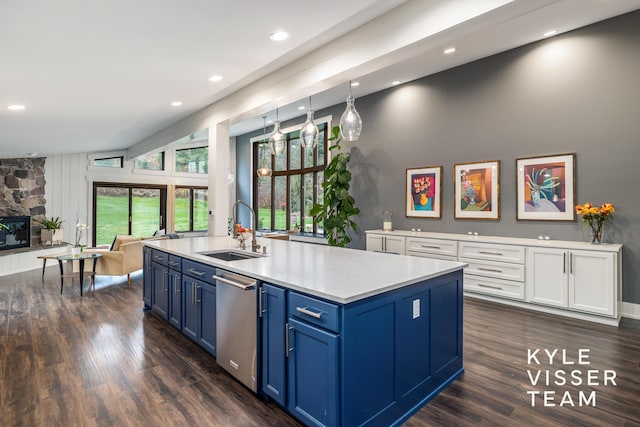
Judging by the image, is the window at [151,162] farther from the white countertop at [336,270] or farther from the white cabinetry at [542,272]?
the white cabinetry at [542,272]

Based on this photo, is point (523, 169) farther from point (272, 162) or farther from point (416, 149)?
point (272, 162)

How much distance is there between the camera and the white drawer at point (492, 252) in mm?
4234

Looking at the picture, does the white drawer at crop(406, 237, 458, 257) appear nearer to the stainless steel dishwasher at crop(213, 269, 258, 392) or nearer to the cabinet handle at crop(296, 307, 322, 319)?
the stainless steel dishwasher at crop(213, 269, 258, 392)

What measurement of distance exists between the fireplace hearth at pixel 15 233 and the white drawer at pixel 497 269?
872cm

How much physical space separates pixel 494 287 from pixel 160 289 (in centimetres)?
403

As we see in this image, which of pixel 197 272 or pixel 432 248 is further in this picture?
pixel 432 248

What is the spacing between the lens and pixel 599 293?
364 centimetres

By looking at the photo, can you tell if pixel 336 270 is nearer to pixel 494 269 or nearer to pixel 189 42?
pixel 189 42

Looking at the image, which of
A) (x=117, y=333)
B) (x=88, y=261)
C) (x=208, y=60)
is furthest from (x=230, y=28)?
(x=88, y=261)

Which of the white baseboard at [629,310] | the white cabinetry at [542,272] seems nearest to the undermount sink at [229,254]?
the white cabinetry at [542,272]

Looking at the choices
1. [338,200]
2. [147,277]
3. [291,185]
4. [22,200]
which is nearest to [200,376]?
[147,277]

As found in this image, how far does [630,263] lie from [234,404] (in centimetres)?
438

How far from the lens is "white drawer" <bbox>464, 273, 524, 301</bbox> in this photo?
4257 mm

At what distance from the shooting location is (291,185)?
8.68 m
